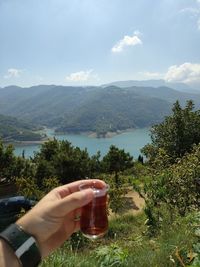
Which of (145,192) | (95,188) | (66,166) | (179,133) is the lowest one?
(66,166)

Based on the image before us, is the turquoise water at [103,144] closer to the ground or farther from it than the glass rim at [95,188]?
closer to the ground

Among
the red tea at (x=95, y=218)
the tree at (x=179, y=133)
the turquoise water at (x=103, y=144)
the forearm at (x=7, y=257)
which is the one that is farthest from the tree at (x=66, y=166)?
the turquoise water at (x=103, y=144)

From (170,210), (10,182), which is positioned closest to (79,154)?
(10,182)

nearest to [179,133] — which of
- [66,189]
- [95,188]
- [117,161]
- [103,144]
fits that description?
[117,161]

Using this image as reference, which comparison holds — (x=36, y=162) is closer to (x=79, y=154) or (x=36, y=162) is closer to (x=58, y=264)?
(x=79, y=154)

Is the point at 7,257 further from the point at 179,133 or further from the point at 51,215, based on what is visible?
the point at 179,133

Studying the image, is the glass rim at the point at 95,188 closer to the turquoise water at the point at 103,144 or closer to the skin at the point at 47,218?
the skin at the point at 47,218
